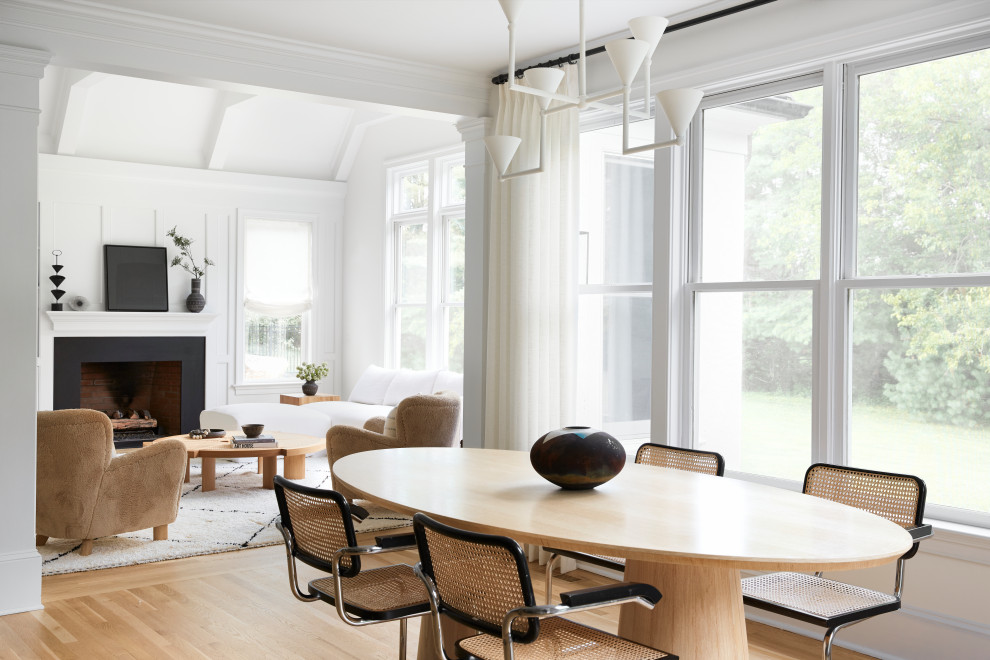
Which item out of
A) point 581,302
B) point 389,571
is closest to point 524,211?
point 581,302

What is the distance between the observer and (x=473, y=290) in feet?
17.6

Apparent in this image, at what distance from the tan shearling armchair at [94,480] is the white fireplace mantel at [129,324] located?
145 inches

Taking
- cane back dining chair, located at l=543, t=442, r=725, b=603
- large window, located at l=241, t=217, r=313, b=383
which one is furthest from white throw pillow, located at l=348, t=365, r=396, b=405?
cane back dining chair, located at l=543, t=442, r=725, b=603

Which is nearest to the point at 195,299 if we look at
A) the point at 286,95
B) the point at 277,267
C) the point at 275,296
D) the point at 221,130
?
the point at 275,296

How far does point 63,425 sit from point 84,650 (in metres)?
1.42

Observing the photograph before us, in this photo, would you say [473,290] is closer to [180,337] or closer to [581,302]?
[581,302]

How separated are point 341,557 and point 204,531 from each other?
3.24 meters

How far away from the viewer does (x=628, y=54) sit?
2592 millimetres

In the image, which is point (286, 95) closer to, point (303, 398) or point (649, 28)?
point (649, 28)

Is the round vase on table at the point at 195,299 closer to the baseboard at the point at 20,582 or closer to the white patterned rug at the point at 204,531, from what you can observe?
the white patterned rug at the point at 204,531

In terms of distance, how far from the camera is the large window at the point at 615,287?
470 centimetres

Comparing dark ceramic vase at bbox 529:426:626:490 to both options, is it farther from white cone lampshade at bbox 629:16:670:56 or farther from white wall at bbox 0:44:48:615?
white wall at bbox 0:44:48:615

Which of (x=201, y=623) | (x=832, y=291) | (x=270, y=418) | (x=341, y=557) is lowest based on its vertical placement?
(x=201, y=623)

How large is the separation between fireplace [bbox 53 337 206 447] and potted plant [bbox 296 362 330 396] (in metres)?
0.99
